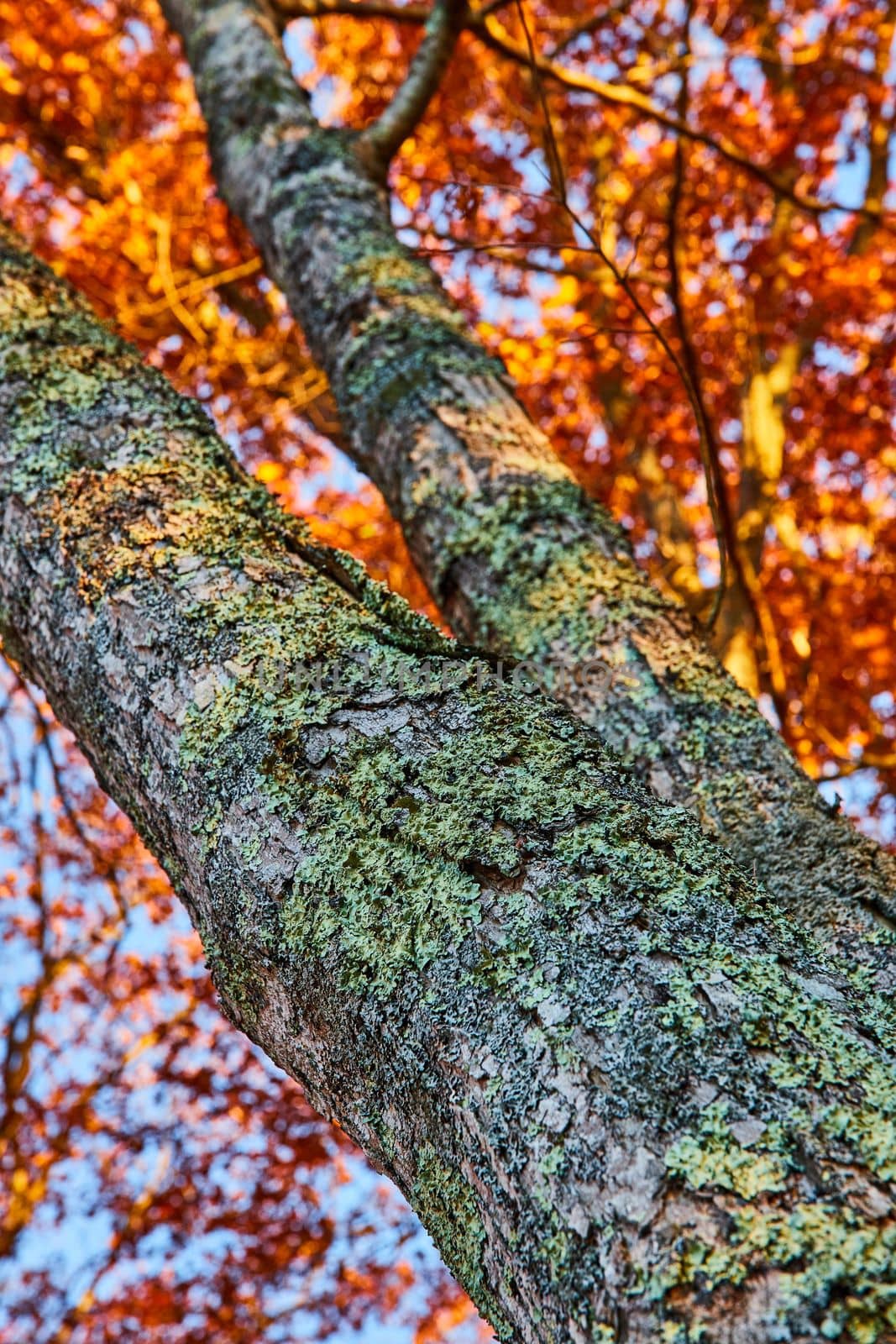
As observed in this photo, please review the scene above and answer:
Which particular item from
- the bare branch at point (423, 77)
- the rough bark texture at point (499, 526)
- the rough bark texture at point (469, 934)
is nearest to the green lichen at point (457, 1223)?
the rough bark texture at point (469, 934)

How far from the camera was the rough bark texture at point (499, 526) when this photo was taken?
1684 millimetres

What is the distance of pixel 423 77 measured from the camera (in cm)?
332

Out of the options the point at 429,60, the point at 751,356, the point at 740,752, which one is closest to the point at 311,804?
the point at 740,752

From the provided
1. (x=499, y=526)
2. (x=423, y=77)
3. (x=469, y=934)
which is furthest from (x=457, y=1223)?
(x=423, y=77)

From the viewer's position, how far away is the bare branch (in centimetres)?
316

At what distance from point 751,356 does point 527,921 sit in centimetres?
491

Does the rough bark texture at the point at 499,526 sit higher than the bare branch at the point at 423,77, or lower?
lower

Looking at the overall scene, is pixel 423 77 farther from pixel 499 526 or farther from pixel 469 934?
pixel 469 934

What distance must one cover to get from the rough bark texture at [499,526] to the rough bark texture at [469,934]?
2.14 feet

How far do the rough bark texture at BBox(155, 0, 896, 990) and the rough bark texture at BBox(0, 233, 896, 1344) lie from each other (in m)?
0.65

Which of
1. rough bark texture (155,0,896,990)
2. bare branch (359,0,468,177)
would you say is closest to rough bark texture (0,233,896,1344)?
rough bark texture (155,0,896,990)

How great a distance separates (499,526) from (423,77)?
2147 mm

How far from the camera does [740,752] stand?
71.1 inches

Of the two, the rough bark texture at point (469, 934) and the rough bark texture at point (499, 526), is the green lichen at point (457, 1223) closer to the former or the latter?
the rough bark texture at point (469, 934)
